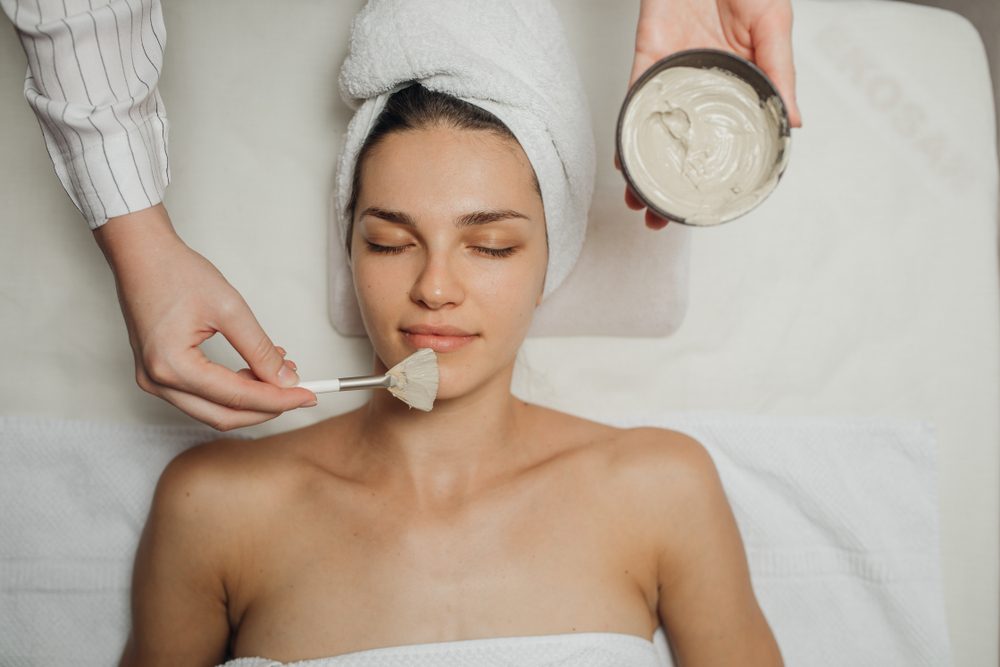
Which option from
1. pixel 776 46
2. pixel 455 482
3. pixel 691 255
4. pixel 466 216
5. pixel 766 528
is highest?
pixel 776 46

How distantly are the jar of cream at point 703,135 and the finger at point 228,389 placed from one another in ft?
1.80

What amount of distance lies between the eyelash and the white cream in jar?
0.72 ft

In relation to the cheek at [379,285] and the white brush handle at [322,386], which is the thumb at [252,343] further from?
the cheek at [379,285]

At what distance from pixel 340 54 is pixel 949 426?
56.9 inches

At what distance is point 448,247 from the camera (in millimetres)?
1081

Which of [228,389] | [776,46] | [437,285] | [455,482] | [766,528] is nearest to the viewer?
[228,389]

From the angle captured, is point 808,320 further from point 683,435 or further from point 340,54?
point 340,54

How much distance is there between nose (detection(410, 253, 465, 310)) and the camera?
1.06 m

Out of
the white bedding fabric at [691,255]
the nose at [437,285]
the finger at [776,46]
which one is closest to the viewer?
the nose at [437,285]

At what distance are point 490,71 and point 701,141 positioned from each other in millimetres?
325

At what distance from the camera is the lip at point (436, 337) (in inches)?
43.3

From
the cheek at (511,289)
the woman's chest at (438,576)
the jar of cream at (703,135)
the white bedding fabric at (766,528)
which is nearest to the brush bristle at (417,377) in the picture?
the cheek at (511,289)

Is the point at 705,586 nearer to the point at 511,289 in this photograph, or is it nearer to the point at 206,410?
the point at 511,289

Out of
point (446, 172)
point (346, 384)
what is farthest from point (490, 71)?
point (346, 384)
